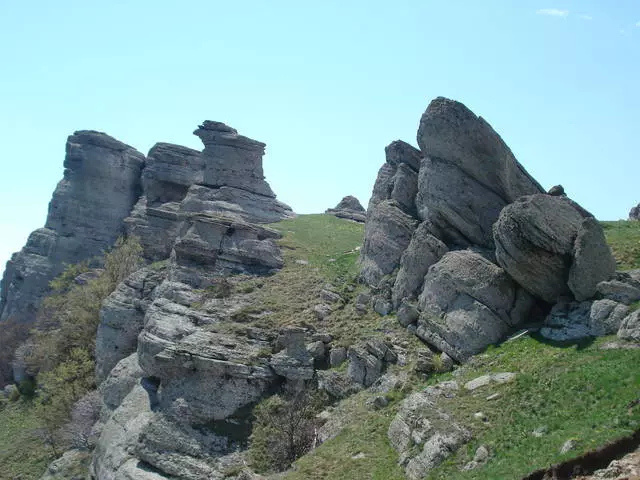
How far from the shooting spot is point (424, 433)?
23422 mm

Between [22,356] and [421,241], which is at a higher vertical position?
[421,241]

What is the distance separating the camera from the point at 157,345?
115 feet

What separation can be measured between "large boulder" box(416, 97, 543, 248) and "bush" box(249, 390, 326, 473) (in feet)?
34.9

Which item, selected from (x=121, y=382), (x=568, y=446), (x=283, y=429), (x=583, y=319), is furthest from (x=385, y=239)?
(x=568, y=446)

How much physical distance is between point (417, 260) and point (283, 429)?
10.4 m

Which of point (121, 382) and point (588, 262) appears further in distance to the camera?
point (121, 382)

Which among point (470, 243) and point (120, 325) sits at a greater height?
point (470, 243)

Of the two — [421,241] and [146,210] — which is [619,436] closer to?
[421,241]

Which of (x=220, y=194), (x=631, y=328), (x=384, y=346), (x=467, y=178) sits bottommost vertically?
(x=384, y=346)

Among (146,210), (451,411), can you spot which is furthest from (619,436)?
(146,210)

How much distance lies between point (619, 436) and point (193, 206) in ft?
145

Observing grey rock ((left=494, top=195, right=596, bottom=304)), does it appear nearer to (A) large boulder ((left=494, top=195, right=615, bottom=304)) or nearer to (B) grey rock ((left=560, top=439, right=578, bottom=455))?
(A) large boulder ((left=494, top=195, right=615, bottom=304))

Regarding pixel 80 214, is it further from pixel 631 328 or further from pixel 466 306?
pixel 631 328

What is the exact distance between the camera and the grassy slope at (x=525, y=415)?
19438mm
